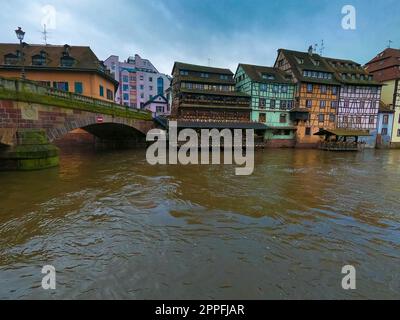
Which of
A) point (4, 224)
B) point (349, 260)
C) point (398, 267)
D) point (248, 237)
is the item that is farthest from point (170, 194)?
point (398, 267)

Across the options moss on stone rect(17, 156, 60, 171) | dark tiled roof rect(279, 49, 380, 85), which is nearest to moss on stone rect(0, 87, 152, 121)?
moss on stone rect(17, 156, 60, 171)

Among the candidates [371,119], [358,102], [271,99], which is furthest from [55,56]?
[371,119]

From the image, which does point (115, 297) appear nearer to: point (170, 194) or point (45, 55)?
point (170, 194)

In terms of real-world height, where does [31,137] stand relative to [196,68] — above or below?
below

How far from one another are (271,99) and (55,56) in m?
30.4

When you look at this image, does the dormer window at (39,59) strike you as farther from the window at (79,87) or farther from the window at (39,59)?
the window at (79,87)

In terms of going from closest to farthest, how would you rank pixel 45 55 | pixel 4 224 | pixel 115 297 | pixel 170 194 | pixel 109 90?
pixel 115 297, pixel 4 224, pixel 170 194, pixel 45 55, pixel 109 90

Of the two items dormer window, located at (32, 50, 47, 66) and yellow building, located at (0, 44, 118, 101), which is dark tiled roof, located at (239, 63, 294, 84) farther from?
dormer window, located at (32, 50, 47, 66)

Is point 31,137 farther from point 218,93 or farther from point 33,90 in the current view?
point 218,93

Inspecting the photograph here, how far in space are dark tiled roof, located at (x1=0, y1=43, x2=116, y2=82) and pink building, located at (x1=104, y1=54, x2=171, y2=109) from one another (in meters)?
24.9

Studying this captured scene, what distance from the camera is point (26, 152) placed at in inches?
459

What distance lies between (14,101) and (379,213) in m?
16.7

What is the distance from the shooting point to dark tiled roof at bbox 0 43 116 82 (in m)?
26.0

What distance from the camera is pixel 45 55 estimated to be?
88.4 feet
